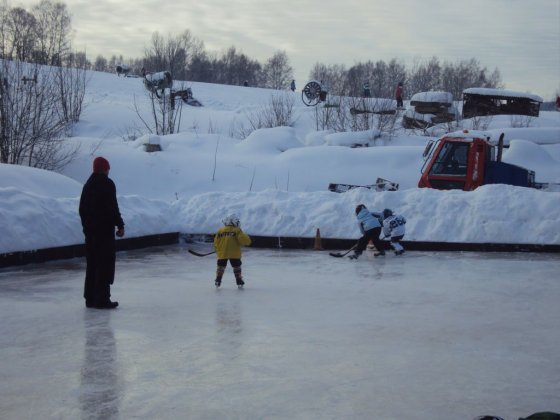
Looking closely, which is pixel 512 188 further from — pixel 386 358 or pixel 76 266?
pixel 386 358

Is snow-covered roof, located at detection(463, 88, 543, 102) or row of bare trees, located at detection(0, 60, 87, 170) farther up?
snow-covered roof, located at detection(463, 88, 543, 102)

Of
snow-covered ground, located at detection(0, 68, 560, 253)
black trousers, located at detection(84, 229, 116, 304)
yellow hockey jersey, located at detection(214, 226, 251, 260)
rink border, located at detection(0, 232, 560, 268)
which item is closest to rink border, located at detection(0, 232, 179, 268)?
rink border, located at detection(0, 232, 560, 268)

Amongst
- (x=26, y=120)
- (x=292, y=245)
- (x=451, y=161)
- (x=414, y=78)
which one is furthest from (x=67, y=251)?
(x=414, y=78)

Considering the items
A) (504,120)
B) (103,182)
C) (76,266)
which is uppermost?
(504,120)

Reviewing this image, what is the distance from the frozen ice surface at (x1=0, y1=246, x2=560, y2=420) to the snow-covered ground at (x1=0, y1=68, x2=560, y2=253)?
3.36m

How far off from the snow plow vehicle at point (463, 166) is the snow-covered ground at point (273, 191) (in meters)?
0.86

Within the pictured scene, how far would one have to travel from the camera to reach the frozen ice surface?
5723 millimetres

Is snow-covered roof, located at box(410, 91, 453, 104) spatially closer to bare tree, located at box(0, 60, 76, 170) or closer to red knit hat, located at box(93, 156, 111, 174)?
bare tree, located at box(0, 60, 76, 170)

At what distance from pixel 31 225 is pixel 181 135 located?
651 inches

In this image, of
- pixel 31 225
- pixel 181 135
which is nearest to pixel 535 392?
pixel 31 225

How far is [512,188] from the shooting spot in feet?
57.9

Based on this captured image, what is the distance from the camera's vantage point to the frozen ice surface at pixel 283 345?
5.72 m

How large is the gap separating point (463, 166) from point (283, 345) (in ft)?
43.3

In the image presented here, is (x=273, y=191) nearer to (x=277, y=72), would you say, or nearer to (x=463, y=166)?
(x=463, y=166)
